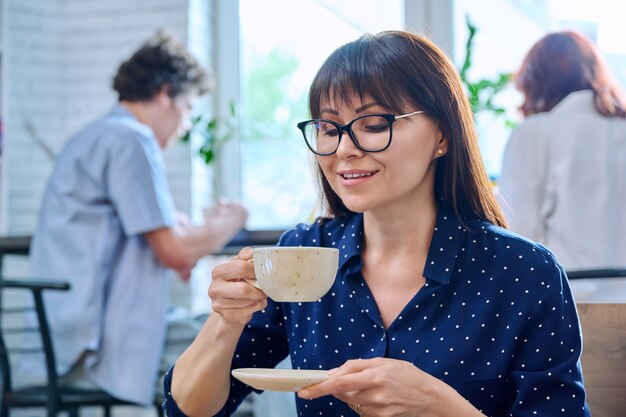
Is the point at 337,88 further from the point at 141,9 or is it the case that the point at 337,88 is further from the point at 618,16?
the point at 141,9

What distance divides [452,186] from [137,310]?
1.58 meters

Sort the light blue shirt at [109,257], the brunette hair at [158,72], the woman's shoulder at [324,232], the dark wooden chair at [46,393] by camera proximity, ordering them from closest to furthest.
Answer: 1. the woman's shoulder at [324,232]
2. the dark wooden chair at [46,393]
3. the light blue shirt at [109,257]
4. the brunette hair at [158,72]

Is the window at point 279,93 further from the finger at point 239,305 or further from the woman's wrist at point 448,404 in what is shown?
the woman's wrist at point 448,404

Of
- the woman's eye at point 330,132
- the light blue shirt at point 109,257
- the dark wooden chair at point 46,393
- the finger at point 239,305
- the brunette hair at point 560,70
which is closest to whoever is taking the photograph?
the finger at point 239,305

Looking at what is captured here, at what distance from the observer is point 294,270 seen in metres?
1.16

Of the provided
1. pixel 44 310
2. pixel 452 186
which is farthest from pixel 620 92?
pixel 44 310

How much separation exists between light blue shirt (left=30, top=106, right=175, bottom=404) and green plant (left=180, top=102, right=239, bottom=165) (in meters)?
0.81

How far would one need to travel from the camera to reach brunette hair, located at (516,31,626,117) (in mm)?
2965

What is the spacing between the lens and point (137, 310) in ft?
9.27

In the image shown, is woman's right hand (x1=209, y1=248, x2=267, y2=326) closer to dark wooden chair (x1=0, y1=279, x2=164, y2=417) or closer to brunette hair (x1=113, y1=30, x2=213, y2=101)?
dark wooden chair (x1=0, y1=279, x2=164, y2=417)

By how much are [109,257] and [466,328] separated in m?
1.73

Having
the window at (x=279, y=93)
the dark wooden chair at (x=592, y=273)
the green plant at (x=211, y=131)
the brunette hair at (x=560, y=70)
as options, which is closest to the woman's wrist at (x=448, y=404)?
the dark wooden chair at (x=592, y=273)

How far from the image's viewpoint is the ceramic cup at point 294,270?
116 centimetres

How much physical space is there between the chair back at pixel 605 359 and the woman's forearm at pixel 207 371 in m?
0.55
